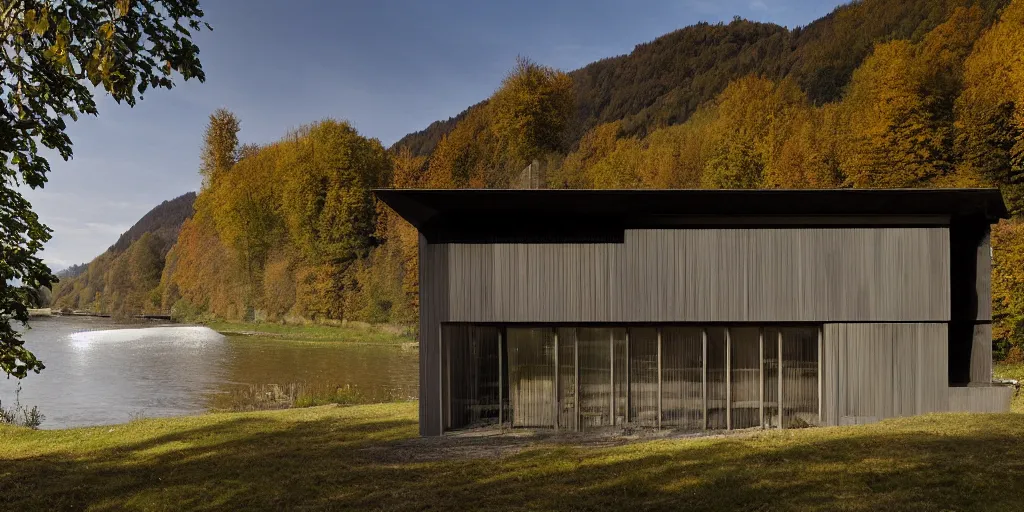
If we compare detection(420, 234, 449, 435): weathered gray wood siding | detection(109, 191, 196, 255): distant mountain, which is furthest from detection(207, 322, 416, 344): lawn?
detection(109, 191, 196, 255): distant mountain

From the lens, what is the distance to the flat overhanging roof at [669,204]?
489 inches

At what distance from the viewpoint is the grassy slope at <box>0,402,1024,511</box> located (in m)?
8.24

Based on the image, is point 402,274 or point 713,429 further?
point 402,274

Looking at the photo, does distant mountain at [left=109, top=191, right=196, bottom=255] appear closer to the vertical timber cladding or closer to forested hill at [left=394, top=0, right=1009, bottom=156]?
forested hill at [left=394, top=0, right=1009, bottom=156]

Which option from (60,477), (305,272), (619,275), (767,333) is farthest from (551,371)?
(305,272)

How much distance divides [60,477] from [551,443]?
8605mm

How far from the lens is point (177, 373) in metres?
32.2

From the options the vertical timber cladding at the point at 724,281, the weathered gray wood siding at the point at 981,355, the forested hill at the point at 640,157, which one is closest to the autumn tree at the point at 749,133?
the forested hill at the point at 640,157

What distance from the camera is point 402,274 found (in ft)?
186

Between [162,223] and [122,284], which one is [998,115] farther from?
[162,223]

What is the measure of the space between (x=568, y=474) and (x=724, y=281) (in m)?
6.03

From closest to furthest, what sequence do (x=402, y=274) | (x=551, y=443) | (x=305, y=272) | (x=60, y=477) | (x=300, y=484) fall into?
(x=300, y=484)
(x=60, y=477)
(x=551, y=443)
(x=402, y=274)
(x=305, y=272)

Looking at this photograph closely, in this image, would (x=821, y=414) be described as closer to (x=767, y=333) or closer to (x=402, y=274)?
(x=767, y=333)

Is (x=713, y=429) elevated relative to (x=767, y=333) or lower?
lower
